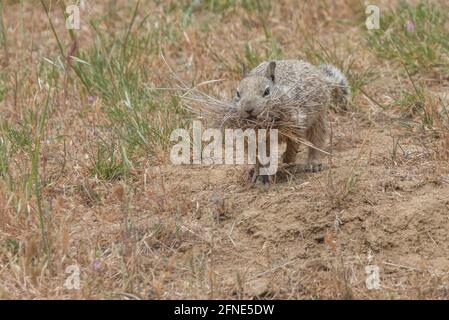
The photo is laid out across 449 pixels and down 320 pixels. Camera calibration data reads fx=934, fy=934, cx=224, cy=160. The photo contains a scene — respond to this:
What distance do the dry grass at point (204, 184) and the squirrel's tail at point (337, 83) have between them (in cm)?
11

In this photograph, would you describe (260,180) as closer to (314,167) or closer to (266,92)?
(314,167)

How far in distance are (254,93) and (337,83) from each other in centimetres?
112

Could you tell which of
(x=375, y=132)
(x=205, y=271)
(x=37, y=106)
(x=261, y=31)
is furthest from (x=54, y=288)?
(x=261, y=31)

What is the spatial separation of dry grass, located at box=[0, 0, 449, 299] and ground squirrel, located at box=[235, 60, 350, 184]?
0.61 feet

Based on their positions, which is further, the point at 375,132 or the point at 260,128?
Answer: the point at 375,132

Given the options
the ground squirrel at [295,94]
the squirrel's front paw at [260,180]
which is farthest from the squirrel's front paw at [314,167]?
the squirrel's front paw at [260,180]

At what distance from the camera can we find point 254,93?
5.10 metres

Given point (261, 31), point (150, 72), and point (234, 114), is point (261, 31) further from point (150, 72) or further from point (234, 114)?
point (234, 114)

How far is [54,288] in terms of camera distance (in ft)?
14.6

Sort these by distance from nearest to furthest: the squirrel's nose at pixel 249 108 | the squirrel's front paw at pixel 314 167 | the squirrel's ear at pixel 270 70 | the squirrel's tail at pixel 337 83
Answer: the squirrel's nose at pixel 249 108
the squirrel's ear at pixel 270 70
the squirrel's front paw at pixel 314 167
the squirrel's tail at pixel 337 83

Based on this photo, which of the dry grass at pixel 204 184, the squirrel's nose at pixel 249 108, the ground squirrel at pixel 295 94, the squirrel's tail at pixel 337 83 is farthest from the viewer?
the squirrel's tail at pixel 337 83

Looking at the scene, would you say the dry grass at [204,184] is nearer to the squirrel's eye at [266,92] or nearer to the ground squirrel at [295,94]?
the ground squirrel at [295,94]

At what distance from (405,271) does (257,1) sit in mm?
4068

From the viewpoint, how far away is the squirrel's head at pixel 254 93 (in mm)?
5016
